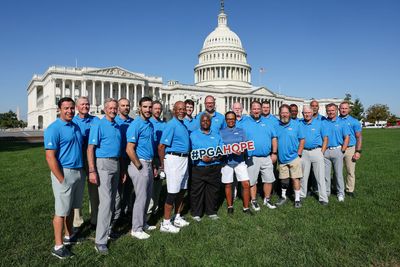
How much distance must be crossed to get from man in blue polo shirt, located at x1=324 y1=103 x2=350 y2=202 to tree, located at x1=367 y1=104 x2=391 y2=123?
111 metres

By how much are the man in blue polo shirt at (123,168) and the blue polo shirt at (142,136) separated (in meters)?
0.39

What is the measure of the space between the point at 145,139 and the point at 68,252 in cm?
230

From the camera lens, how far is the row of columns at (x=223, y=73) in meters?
103

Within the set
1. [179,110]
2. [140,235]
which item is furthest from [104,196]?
[179,110]

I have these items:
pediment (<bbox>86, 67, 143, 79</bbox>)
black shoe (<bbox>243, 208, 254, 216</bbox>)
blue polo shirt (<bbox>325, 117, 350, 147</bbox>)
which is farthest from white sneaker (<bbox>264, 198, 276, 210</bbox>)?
pediment (<bbox>86, 67, 143, 79</bbox>)

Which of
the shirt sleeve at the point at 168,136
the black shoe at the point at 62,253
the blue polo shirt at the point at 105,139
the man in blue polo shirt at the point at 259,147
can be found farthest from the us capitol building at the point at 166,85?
the black shoe at the point at 62,253

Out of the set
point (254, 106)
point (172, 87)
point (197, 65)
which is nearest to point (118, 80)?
point (172, 87)

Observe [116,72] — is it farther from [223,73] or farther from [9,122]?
[9,122]

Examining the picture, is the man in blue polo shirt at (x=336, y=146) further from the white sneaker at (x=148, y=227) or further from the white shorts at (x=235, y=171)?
the white sneaker at (x=148, y=227)

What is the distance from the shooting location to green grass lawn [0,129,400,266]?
16.4ft

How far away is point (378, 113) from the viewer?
106 m

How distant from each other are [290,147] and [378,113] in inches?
4454

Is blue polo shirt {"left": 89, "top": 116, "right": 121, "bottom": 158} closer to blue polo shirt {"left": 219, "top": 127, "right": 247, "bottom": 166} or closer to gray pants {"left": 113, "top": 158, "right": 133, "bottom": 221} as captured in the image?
gray pants {"left": 113, "top": 158, "right": 133, "bottom": 221}

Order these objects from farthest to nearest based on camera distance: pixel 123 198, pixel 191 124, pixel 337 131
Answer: pixel 337 131 < pixel 191 124 < pixel 123 198
